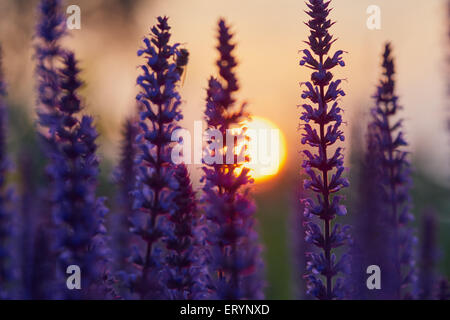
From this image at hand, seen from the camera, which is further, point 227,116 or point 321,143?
point 321,143

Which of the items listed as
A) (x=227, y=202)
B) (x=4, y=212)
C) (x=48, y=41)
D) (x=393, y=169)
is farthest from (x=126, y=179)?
(x=393, y=169)

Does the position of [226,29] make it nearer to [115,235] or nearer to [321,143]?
[321,143]

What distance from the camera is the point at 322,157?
156 inches

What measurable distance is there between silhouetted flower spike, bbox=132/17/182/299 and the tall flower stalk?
0.32 metres

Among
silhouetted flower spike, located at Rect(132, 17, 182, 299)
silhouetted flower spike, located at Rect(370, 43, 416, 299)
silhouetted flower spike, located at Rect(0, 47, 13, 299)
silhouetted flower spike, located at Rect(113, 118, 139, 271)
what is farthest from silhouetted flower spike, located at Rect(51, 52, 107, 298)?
silhouetted flower spike, located at Rect(370, 43, 416, 299)

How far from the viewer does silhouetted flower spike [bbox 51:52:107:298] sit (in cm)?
338

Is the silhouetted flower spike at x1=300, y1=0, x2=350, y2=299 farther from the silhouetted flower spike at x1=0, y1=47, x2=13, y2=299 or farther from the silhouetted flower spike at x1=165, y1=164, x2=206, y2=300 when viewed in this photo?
the silhouetted flower spike at x1=0, y1=47, x2=13, y2=299

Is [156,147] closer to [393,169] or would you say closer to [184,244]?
[184,244]

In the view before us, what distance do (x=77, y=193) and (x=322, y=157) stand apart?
5.52ft

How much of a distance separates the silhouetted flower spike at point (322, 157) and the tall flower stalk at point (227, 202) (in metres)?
0.49

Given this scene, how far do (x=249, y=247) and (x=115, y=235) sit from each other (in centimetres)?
299
